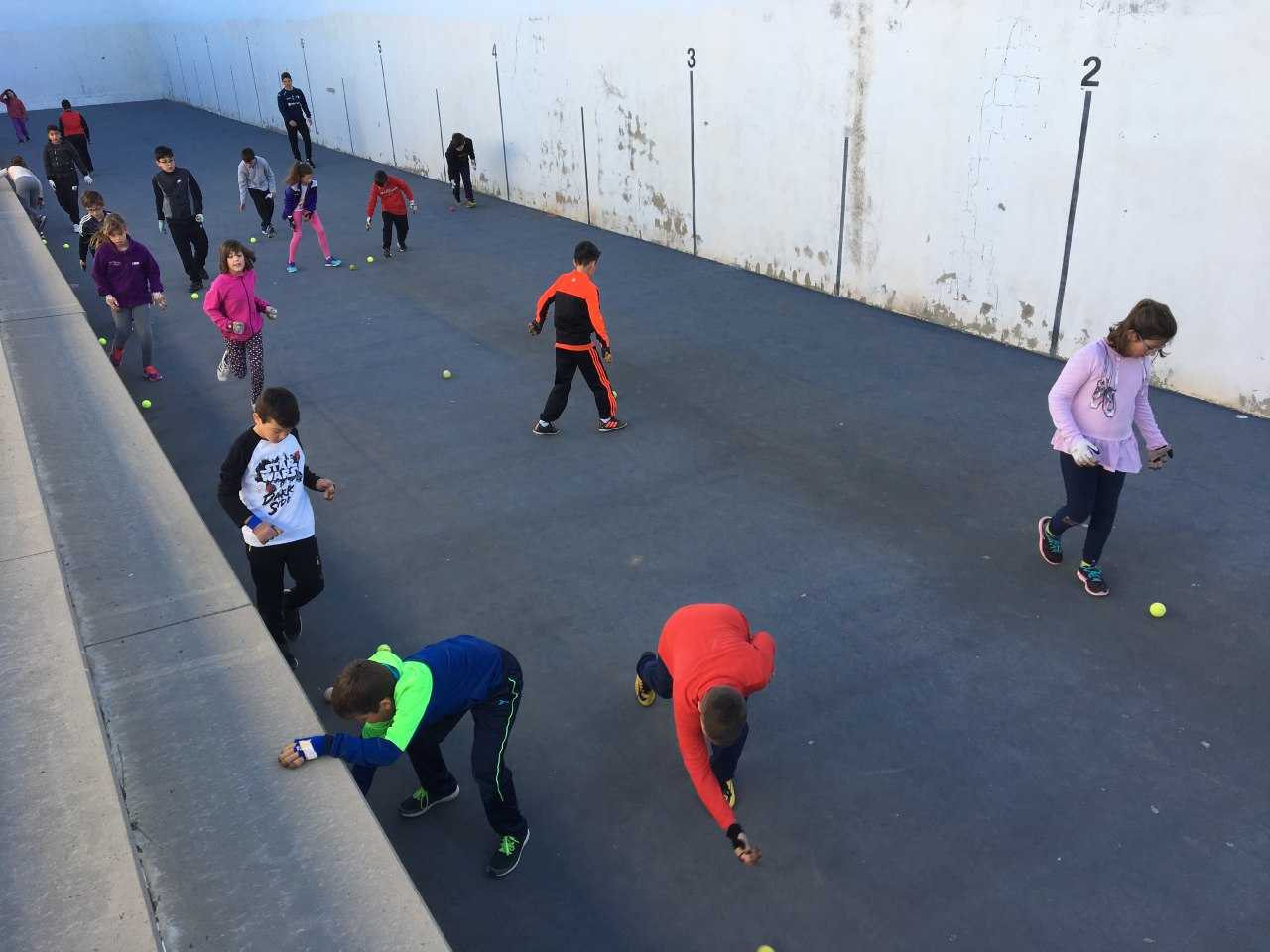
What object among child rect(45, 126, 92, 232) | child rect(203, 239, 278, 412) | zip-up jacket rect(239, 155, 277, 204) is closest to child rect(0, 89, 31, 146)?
child rect(45, 126, 92, 232)

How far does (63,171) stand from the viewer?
16219mm

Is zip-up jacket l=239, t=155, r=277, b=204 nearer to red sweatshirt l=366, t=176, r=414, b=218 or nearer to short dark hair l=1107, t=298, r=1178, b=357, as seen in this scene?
red sweatshirt l=366, t=176, r=414, b=218

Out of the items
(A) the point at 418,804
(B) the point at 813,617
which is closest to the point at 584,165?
(B) the point at 813,617

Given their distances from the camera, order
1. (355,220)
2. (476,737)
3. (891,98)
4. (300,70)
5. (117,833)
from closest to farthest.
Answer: (117,833), (476,737), (891,98), (355,220), (300,70)

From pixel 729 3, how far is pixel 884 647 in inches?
372

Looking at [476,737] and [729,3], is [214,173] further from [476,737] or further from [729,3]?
[476,737]

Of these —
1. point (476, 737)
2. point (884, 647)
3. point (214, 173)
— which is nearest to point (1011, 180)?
point (884, 647)

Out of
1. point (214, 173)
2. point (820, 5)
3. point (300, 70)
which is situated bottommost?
point (214, 173)

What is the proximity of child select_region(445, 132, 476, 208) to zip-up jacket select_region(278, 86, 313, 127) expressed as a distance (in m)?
6.11

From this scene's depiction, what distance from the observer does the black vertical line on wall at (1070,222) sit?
28.2 feet

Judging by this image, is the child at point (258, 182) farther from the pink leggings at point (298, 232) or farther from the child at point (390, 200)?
the child at point (390, 200)

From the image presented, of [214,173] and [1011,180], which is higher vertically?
[1011,180]

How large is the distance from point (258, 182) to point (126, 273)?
6370mm

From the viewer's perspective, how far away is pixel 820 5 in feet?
35.4
